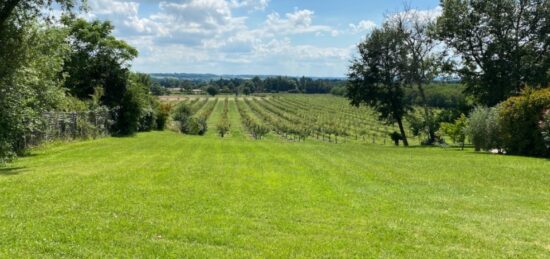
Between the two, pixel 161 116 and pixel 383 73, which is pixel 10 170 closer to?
pixel 383 73

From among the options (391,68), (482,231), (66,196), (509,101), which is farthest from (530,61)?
(66,196)

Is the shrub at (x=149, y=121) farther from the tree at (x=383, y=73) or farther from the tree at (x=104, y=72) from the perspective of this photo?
the tree at (x=383, y=73)

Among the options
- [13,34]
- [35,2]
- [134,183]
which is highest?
[35,2]

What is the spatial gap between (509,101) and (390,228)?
18.6 m

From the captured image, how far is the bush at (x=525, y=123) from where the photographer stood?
72.5ft

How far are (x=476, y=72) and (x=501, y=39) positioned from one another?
3302 millimetres

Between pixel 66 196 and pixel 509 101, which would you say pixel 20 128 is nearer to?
pixel 66 196

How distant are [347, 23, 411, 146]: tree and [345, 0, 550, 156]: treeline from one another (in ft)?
0.28

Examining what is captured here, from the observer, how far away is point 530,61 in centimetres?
3600

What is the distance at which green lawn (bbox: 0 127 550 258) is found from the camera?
708 cm

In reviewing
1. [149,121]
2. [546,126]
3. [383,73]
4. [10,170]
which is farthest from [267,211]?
[149,121]

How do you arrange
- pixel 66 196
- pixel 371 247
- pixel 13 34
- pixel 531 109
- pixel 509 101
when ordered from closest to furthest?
1. pixel 371 247
2. pixel 66 196
3. pixel 13 34
4. pixel 531 109
5. pixel 509 101

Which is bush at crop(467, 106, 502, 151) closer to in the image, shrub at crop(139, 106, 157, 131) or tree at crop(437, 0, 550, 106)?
tree at crop(437, 0, 550, 106)

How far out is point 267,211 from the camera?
945cm
